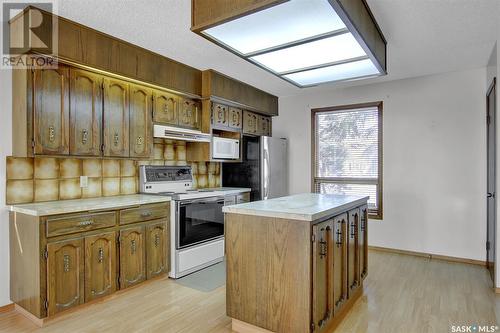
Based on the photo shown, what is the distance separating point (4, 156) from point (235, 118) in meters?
2.73

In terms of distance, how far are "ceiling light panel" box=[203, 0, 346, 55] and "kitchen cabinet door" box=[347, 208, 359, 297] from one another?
1.47m

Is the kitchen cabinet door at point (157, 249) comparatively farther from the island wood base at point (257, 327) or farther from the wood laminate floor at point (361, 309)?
the island wood base at point (257, 327)

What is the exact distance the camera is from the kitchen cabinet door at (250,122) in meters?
4.68

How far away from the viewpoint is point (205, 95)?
3955 mm

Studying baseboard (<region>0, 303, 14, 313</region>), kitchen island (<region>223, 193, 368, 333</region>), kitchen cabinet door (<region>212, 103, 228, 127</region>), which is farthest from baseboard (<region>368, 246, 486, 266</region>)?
baseboard (<region>0, 303, 14, 313</region>)

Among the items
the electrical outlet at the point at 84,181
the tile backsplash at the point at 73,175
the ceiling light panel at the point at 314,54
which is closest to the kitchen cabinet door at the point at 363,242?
the ceiling light panel at the point at 314,54

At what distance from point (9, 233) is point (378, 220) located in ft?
14.4

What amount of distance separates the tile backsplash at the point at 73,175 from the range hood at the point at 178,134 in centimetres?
38

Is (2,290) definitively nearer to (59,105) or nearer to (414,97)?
(59,105)

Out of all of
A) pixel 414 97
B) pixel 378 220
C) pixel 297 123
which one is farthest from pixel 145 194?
pixel 414 97

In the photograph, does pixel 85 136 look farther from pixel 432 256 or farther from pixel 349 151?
pixel 432 256

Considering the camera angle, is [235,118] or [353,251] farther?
[235,118]

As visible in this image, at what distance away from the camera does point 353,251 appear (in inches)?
104

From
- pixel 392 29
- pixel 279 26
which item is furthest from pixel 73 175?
pixel 392 29
